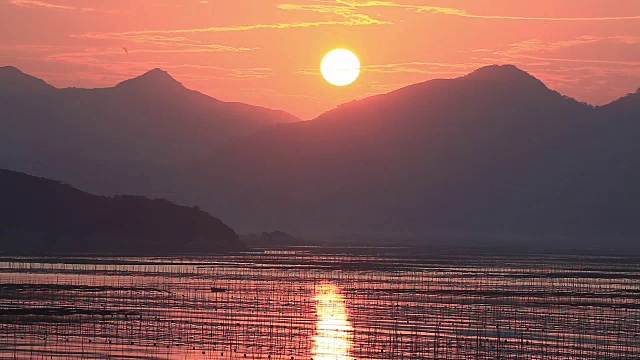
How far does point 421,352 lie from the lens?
60594mm

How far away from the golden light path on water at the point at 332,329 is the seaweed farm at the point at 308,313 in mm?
106

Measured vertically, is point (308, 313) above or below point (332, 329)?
above

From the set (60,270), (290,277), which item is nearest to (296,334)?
(290,277)

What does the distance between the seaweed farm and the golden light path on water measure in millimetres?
106

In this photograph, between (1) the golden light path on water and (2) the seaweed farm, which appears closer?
(1) the golden light path on water

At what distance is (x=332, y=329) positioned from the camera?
70.6 m

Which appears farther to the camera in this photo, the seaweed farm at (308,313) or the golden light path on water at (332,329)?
the seaweed farm at (308,313)

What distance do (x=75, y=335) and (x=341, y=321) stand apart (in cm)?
1953

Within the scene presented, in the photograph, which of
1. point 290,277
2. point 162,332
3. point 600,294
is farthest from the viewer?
point 290,277

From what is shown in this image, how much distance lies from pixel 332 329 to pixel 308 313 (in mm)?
9767

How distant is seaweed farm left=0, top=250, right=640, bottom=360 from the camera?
6109 centimetres

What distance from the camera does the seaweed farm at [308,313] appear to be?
61094 millimetres

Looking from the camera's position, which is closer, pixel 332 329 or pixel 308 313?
pixel 332 329

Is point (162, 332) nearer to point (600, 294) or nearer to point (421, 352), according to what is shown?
point (421, 352)
